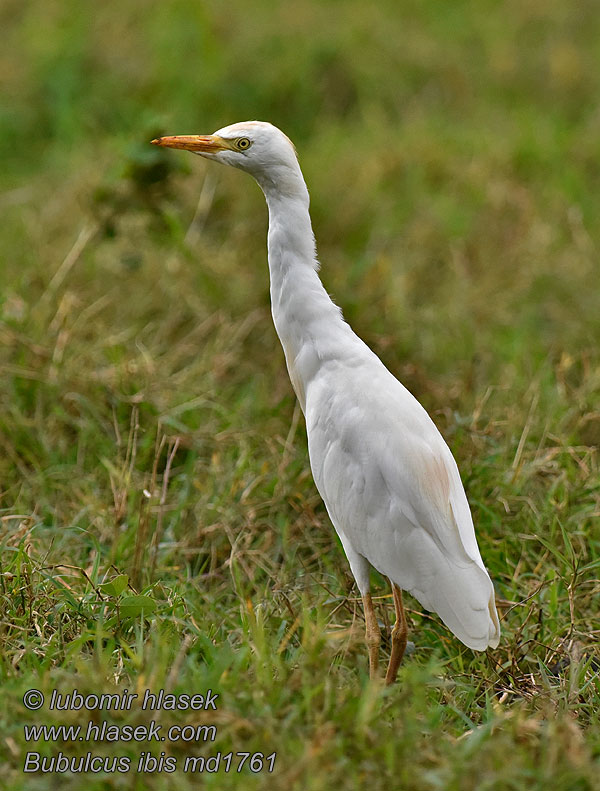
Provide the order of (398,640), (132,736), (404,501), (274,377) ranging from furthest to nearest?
(274,377) < (398,640) < (404,501) < (132,736)

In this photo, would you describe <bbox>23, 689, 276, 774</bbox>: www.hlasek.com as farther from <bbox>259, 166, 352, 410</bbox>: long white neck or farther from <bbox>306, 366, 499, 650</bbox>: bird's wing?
<bbox>259, 166, 352, 410</bbox>: long white neck

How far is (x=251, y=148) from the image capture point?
111 inches

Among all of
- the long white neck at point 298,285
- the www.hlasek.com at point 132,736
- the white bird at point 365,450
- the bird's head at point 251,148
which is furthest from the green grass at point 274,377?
the bird's head at point 251,148

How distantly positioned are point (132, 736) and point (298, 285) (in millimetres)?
1371

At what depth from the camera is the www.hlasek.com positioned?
6.95ft

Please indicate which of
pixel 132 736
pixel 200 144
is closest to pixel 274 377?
pixel 200 144

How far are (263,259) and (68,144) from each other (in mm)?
2323

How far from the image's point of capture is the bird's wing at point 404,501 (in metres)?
2.63

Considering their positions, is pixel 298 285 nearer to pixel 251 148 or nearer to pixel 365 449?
pixel 251 148

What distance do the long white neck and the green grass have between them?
685mm

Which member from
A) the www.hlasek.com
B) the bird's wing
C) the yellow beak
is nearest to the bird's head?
the yellow beak

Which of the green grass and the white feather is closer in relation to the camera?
the green grass

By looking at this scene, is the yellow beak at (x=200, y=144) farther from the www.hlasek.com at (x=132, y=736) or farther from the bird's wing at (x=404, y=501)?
the www.hlasek.com at (x=132, y=736)

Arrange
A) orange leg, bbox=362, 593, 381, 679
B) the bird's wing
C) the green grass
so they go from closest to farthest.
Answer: the green grass, the bird's wing, orange leg, bbox=362, 593, 381, 679
